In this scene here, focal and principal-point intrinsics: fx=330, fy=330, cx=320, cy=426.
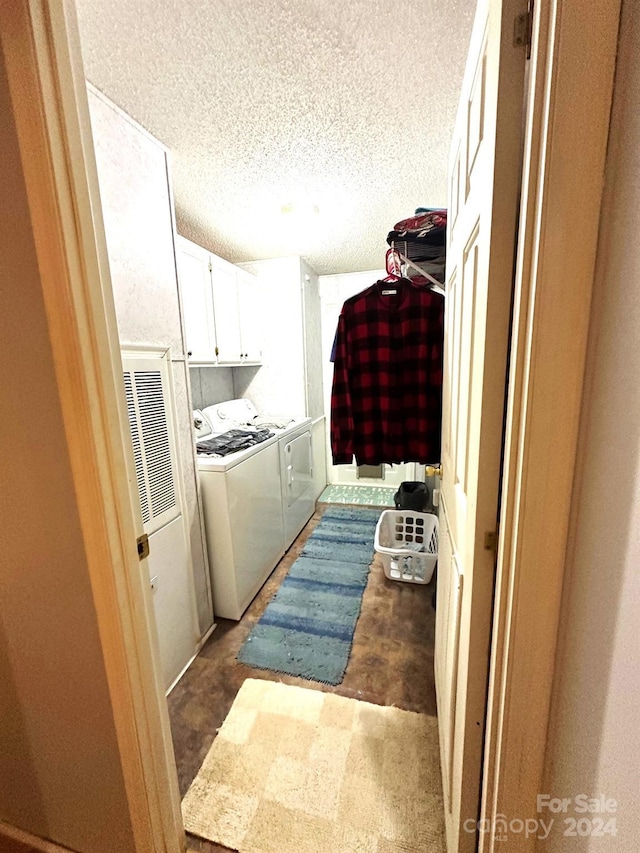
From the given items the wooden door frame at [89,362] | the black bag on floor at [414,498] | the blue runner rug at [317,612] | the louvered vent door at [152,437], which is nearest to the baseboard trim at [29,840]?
the wooden door frame at [89,362]

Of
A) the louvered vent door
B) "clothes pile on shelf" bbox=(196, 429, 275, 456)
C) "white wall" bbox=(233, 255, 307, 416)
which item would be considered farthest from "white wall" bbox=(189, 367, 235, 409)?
the louvered vent door

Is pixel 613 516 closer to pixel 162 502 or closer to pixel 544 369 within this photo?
pixel 544 369

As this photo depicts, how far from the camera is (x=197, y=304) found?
6.79ft

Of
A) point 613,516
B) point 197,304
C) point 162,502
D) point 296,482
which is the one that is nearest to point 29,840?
point 162,502

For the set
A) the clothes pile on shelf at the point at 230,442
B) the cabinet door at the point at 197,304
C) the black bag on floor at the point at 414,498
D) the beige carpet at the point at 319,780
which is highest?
the cabinet door at the point at 197,304

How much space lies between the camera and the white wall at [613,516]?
415 millimetres

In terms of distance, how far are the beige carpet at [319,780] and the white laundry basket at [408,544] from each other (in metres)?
0.83

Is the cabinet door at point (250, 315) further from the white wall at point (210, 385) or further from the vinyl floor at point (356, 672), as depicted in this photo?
the vinyl floor at point (356, 672)

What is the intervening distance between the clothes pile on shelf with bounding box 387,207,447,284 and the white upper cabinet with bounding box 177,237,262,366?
1083 millimetres

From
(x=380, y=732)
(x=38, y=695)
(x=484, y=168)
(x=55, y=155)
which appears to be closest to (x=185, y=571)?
(x=38, y=695)

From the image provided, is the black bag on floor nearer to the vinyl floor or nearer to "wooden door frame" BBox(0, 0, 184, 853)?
the vinyl floor

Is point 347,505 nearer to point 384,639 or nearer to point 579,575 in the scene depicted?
point 384,639

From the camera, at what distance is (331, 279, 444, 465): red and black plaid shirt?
1.54 metres

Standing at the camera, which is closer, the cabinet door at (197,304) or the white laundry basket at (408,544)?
the cabinet door at (197,304)
